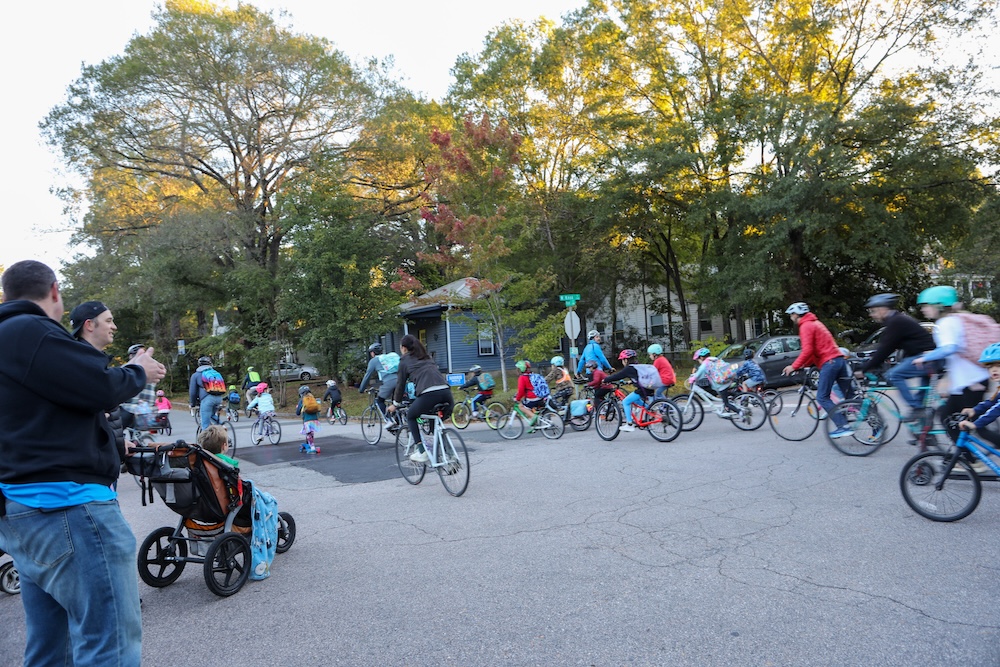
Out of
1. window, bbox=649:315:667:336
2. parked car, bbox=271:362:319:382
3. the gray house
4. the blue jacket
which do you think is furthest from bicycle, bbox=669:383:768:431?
window, bbox=649:315:667:336

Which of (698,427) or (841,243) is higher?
(841,243)

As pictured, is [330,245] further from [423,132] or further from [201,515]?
[201,515]

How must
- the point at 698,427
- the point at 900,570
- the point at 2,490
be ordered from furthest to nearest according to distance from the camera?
the point at 698,427, the point at 900,570, the point at 2,490

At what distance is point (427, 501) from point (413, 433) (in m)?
0.86

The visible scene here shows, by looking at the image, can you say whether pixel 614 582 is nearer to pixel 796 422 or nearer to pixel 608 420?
pixel 608 420

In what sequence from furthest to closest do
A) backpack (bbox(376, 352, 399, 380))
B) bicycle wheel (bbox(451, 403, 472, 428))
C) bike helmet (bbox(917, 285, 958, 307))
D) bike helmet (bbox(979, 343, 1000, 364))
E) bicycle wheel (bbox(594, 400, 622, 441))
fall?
1. bicycle wheel (bbox(451, 403, 472, 428))
2. backpack (bbox(376, 352, 399, 380))
3. bicycle wheel (bbox(594, 400, 622, 441))
4. bike helmet (bbox(917, 285, 958, 307))
5. bike helmet (bbox(979, 343, 1000, 364))

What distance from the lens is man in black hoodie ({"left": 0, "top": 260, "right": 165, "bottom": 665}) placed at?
2.50 m

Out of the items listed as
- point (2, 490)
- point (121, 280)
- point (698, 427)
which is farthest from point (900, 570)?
point (121, 280)

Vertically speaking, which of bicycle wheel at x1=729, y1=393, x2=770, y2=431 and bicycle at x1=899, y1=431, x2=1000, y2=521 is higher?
bicycle wheel at x1=729, y1=393, x2=770, y2=431

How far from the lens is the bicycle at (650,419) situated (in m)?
11.2

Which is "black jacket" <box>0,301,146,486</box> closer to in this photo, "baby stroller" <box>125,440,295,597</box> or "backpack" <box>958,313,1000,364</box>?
"baby stroller" <box>125,440,295,597</box>

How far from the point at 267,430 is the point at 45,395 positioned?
42.4ft

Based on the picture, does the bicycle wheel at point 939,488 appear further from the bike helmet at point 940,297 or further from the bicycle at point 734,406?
the bicycle at point 734,406

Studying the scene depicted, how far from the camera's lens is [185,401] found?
1421 inches
